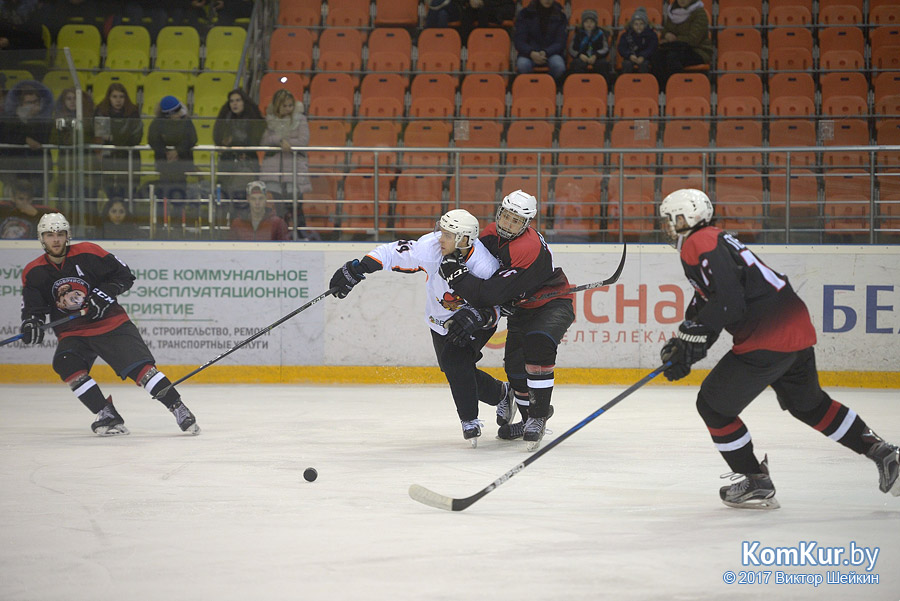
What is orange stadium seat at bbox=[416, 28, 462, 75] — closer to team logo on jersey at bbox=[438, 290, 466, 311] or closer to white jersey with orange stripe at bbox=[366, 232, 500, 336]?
white jersey with orange stripe at bbox=[366, 232, 500, 336]

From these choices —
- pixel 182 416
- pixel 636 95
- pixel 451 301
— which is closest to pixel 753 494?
pixel 451 301

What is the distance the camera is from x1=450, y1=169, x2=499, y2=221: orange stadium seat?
8930 millimetres

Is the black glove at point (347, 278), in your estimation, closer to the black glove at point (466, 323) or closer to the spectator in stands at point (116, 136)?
the black glove at point (466, 323)

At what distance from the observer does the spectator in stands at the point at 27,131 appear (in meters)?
8.86

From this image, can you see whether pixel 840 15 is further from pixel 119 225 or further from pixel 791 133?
pixel 119 225

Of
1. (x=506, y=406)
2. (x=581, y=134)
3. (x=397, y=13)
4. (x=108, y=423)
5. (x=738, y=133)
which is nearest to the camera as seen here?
(x=506, y=406)

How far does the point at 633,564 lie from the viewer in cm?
325

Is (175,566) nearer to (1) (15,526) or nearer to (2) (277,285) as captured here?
(1) (15,526)

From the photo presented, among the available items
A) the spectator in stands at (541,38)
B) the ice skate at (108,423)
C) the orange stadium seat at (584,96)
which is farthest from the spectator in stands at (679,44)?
the ice skate at (108,423)

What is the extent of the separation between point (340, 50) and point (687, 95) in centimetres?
399

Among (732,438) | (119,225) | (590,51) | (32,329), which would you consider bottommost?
(732,438)

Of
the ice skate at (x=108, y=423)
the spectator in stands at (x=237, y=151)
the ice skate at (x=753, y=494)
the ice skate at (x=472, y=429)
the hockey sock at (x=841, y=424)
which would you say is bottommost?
the ice skate at (x=108, y=423)

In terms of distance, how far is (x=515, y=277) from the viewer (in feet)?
18.5

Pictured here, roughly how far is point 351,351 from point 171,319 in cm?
156
